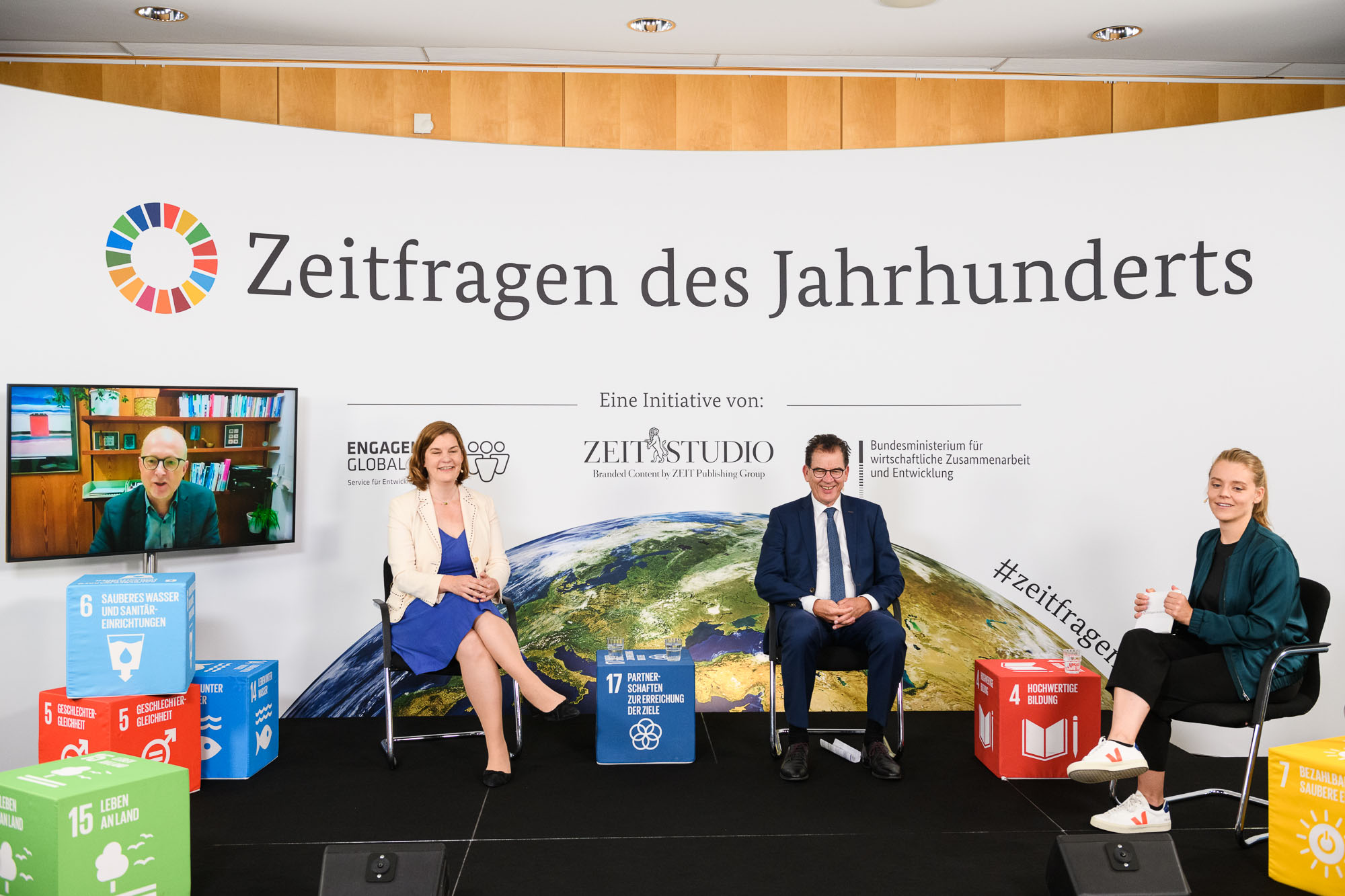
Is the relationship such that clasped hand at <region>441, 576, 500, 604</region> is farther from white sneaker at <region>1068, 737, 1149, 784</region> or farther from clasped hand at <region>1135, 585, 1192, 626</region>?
clasped hand at <region>1135, 585, 1192, 626</region>

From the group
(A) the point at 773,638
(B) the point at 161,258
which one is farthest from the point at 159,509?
(A) the point at 773,638

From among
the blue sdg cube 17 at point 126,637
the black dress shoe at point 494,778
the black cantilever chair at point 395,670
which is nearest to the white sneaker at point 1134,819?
the black dress shoe at point 494,778

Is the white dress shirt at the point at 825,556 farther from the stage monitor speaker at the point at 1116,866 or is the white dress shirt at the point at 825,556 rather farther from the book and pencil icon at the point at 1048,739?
the stage monitor speaker at the point at 1116,866

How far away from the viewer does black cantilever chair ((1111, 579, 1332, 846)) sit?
3.12 metres

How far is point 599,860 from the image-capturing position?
117 inches

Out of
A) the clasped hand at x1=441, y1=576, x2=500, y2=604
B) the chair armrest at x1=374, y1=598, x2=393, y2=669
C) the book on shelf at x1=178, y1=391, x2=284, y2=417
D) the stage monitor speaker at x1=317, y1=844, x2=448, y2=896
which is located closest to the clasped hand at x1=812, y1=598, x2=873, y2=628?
the clasped hand at x1=441, y1=576, x2=500, y2=604

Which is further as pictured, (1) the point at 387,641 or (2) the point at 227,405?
(2) the point at 227,405

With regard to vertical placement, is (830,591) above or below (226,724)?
above

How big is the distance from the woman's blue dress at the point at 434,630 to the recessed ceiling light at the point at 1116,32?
386cm

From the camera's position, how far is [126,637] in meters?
3.45

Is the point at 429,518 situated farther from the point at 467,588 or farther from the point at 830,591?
the point at 830,591

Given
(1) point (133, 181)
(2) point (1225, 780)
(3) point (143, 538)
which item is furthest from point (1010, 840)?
(1) point (133, 181)

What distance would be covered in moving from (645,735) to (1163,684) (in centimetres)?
195

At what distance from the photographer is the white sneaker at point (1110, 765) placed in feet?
10.3
